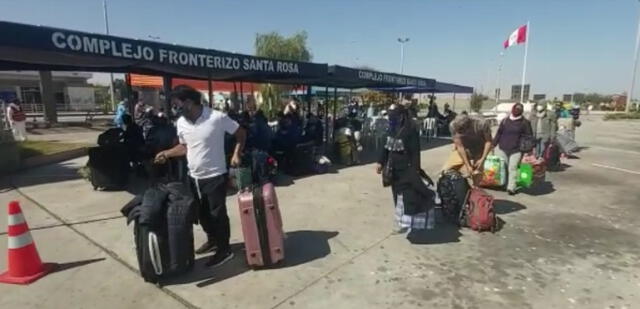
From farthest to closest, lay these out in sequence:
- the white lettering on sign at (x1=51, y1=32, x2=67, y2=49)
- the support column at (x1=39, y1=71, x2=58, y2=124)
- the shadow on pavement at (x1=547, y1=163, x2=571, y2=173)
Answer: the support column at (x1=39, y1=71, x2=58, y2=124), the shadow on pavement at (x1=547, y1=163, x2=571, y2=173), the white lettering on sign at (x1=51, y1=32, x2=67, y2=49)

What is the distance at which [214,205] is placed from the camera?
12.2 ft

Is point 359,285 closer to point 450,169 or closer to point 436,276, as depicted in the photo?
point 436,276

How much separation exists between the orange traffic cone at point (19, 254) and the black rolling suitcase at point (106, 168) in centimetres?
325

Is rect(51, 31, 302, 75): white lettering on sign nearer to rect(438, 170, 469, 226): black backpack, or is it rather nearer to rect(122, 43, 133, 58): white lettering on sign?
rect(122, 43, 133, 58): white lettering on sign

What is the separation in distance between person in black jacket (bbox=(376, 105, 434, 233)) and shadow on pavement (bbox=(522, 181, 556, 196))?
365 centimetres

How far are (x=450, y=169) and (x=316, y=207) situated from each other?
6.49 feet

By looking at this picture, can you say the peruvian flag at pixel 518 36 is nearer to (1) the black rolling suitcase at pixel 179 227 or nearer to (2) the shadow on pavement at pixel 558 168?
(2) the shadow on pavement at pixel 558 168

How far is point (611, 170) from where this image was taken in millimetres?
9734

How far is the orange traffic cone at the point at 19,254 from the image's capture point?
137 inches

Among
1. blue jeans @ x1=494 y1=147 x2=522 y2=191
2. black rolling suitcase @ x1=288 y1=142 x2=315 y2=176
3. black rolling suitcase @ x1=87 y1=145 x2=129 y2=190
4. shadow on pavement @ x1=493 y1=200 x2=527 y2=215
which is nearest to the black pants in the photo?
black rolling suitcase @ x1=87 y1=145 x2=129 y2=190

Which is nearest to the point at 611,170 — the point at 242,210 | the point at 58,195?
the point at 242,210

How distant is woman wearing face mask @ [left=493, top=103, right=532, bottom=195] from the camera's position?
6.46 metres

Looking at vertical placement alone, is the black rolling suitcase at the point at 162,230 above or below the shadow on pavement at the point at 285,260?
above

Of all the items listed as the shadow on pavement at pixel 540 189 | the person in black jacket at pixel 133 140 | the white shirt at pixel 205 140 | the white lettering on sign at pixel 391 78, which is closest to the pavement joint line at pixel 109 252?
the white shirt at pixel 205 140
